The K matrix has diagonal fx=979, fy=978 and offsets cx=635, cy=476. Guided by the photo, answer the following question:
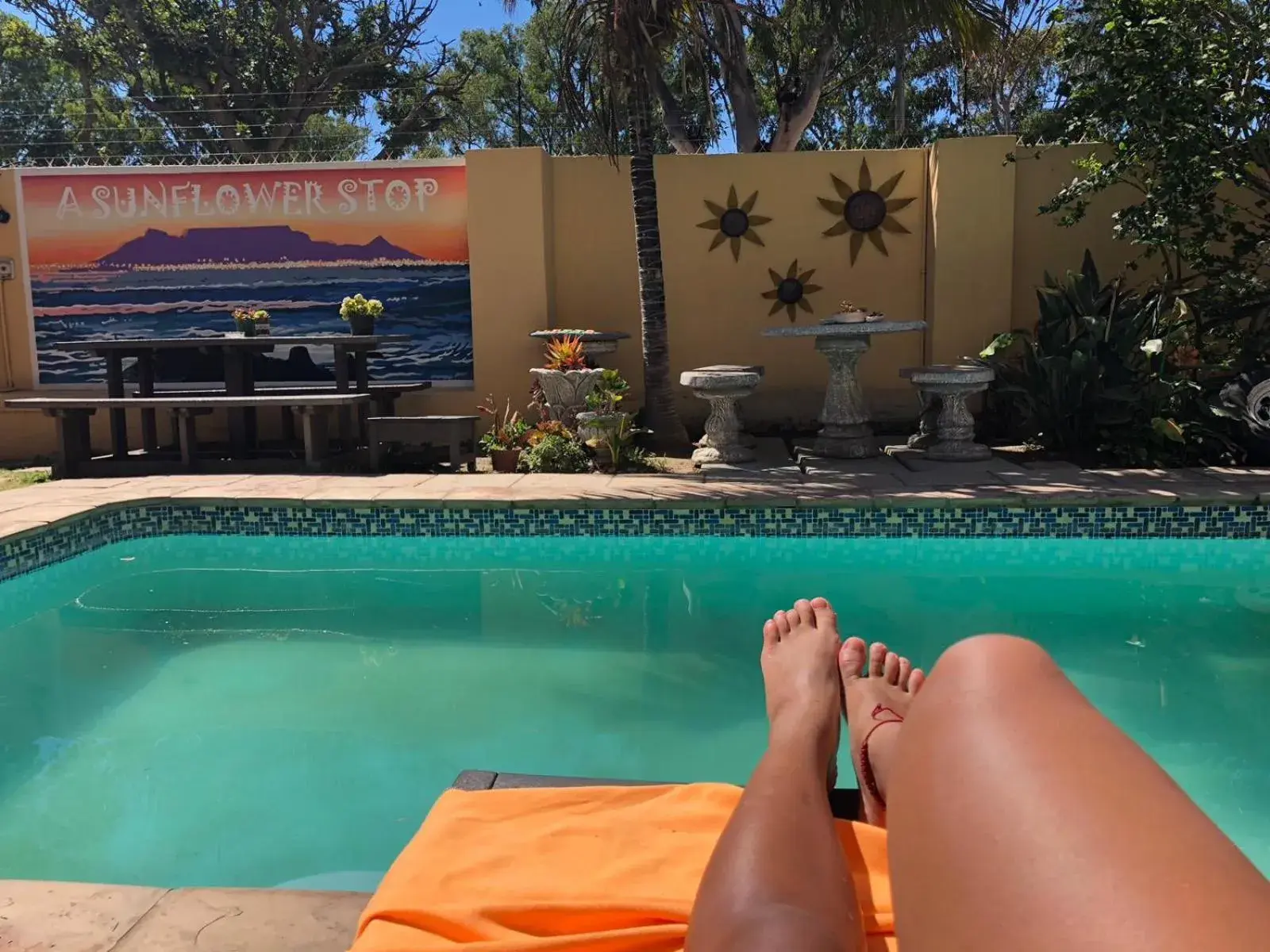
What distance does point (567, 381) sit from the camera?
305 inches

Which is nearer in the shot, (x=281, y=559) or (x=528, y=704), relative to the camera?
(x=528, y=704)

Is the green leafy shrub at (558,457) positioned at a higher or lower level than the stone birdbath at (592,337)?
lower

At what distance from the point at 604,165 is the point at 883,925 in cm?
836

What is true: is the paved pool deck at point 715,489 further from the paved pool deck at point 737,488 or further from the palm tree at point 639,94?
the palm tree at point 639,94

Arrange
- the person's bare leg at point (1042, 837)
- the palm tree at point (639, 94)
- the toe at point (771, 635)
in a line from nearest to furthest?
1. the person's bare leg at point (1042, 837)
2. the toe at point (771, 635)
3. the palm tree at point (639, 94)

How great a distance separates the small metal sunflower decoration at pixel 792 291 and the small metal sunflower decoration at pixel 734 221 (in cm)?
38

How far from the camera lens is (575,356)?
783 cm

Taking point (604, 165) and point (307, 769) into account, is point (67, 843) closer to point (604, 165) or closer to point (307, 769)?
point (307, 769)

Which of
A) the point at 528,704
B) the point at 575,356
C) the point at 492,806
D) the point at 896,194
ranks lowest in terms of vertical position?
the point at 528,704

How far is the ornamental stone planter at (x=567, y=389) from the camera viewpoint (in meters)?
7.70

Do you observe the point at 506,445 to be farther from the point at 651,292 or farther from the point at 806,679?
the point at 806,679

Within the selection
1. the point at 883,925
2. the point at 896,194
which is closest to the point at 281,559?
the point at 883,925

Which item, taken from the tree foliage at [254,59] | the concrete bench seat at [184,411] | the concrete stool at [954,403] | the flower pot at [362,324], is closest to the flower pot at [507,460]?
the concrete bench seat at [184,411]

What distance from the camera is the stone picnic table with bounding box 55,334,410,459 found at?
775cm
